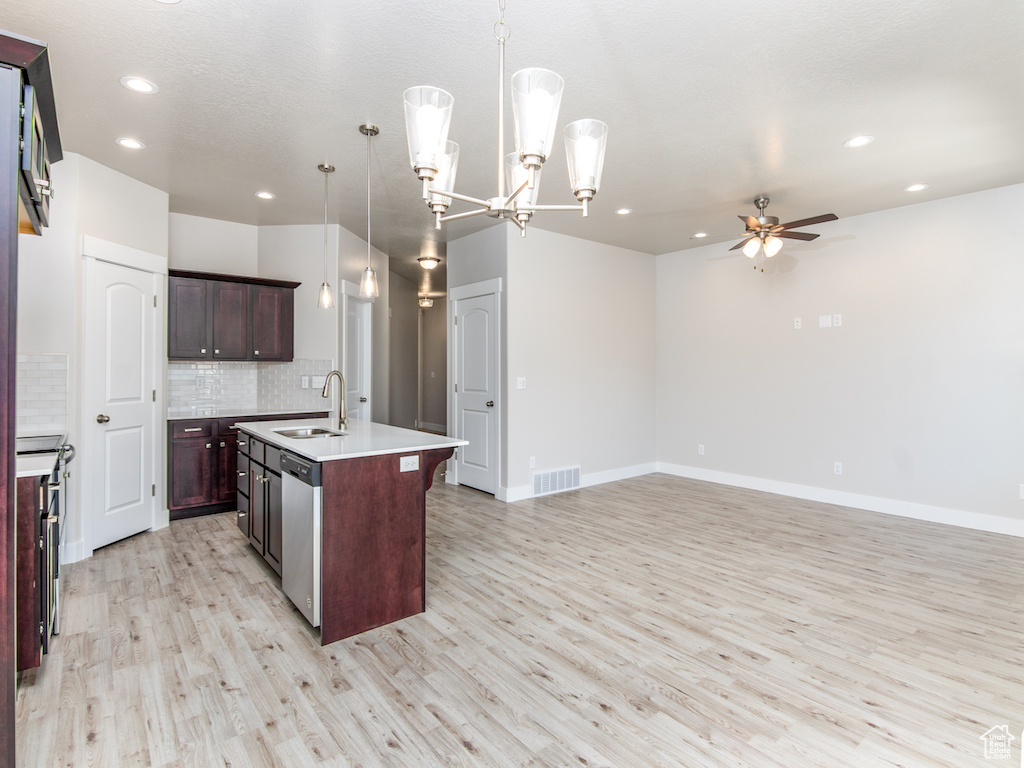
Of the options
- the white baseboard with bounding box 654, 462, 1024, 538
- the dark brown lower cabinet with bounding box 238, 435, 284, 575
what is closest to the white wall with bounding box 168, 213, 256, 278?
the dark brown lower cabinet with bounding box 238, 435, 284, 575

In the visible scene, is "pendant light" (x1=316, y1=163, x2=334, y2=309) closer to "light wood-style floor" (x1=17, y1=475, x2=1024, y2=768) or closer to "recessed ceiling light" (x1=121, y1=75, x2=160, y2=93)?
"recessed ceiling light" (x1=121, y1=75, x2=160, y2=93)

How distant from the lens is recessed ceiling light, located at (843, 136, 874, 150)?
3291 mm

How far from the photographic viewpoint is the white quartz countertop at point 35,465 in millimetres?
2111

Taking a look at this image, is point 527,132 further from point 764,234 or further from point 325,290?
point 764,234

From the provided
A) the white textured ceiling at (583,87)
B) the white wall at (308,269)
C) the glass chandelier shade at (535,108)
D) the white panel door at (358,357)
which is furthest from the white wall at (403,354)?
the glass chandelier shade at (535,108)

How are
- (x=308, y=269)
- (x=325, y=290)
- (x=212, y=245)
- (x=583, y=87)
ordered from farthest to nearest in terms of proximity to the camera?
(x=308, y=269) → (x=212, y=245) → (x=325, y=290) → (x=583, y=87)

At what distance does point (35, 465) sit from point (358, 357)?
4.07 m

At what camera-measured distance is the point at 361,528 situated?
→ 2621 millimetres

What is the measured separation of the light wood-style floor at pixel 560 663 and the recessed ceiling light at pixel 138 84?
2813 millimetres

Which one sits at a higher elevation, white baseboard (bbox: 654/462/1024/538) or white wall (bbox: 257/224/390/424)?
white wall (bbox: 257/224/390/424)

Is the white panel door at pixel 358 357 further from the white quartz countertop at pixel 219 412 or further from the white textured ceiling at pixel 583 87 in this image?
the white textured ceiling at pixel 583 87

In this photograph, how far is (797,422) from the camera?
549 centimetres

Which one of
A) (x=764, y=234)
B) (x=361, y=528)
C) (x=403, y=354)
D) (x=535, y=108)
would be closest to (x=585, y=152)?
(x=535, y=108)

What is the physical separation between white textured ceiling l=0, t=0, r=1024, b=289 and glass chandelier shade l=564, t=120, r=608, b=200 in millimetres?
716
